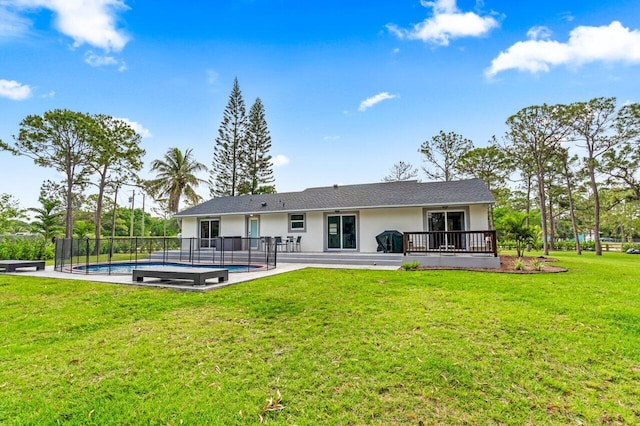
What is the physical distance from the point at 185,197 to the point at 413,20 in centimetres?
2570

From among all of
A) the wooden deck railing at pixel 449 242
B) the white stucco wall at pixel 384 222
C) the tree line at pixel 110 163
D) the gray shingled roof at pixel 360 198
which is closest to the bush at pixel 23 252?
the tree line at pixel 110 163

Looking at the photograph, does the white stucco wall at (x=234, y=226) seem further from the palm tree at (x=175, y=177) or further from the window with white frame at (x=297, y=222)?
the palm tree at (x=175, y=177)


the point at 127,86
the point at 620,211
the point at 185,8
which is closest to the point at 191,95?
the point at 127,86

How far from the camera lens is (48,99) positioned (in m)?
20.5

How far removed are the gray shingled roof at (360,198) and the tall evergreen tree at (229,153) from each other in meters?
10.3

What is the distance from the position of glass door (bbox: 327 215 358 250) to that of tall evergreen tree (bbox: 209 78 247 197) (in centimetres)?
1817

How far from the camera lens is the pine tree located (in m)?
32.5

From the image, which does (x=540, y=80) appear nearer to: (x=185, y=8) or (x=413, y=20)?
(x=413, y=20)

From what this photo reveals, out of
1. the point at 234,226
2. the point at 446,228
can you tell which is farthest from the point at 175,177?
the point at 446,228

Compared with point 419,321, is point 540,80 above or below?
above

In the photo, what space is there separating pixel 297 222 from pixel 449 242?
308 inches

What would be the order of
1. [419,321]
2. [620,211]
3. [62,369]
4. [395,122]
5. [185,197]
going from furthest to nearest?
[620,211], [185,197], [395,122], [419,321], [62,369]

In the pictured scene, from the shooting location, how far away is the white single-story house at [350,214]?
1420 centimetres

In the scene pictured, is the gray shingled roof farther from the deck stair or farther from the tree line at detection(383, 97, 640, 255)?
the tree line at detection(383, 97, 640, 255)
